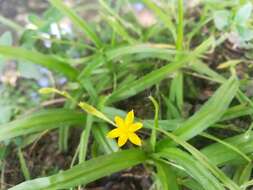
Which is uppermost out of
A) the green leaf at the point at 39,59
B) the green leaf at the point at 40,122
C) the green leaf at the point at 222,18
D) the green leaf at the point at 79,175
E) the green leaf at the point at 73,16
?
the green leaf at the point at 73,16

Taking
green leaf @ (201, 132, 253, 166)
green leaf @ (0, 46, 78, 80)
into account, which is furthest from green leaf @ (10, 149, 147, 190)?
green leaf @ (0, 46, 78, 80)

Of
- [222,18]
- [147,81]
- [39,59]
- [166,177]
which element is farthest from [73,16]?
[166,177]

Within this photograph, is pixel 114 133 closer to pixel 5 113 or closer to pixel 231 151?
pixel 231 151

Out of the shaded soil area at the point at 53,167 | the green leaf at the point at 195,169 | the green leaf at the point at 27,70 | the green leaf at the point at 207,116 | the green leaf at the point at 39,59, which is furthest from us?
the green leaf at the point at 27,70

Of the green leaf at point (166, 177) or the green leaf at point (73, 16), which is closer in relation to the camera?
the green leaf at point (166, 177)

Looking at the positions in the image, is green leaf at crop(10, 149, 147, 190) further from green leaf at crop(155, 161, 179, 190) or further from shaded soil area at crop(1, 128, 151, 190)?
shaded soil area at crop(1, 128, 151, 190)

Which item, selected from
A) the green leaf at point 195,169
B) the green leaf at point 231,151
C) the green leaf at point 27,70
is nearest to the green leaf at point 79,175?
the green leaf at point 195,169

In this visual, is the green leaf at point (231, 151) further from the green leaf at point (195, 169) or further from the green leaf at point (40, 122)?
the green leaf at point (40, 122)
